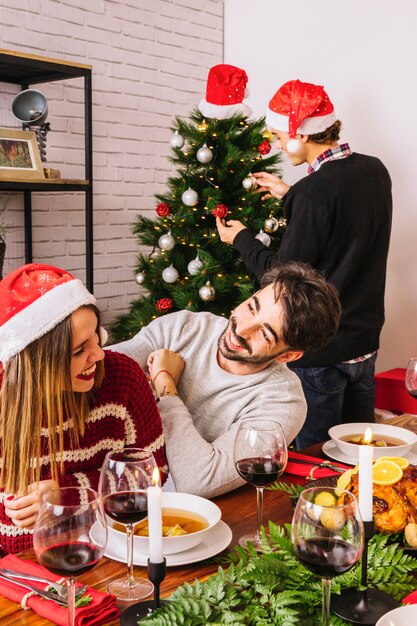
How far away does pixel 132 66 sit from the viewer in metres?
3.68

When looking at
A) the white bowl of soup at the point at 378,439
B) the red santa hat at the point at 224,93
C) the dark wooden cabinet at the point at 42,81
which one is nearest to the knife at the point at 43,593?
the white bowl of soup at the point at 378,439

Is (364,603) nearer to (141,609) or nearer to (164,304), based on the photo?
(141,609)

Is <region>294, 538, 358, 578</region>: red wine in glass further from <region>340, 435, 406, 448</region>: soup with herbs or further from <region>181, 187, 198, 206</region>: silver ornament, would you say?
<region>181, 187, 198, 206</region>: silver ornament

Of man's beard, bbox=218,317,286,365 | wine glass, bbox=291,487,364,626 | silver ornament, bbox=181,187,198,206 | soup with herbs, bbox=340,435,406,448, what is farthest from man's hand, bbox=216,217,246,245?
wine glass, bbox=291,487,364,626

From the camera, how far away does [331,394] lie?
2.48 m

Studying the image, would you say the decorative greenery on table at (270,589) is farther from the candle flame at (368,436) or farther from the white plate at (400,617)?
the candle flame at (368,436)

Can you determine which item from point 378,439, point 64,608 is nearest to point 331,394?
point 378,439

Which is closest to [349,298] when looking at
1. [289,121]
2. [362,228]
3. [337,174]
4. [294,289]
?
[362,228]

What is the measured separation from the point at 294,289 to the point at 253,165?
1.51 m

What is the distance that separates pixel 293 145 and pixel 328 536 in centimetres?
203

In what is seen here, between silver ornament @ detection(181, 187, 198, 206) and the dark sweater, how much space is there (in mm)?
534

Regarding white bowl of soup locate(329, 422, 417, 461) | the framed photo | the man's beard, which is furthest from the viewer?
the framed photo

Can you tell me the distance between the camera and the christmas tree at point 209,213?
3002 mm

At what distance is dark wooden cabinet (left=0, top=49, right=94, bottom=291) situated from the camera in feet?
9.08
